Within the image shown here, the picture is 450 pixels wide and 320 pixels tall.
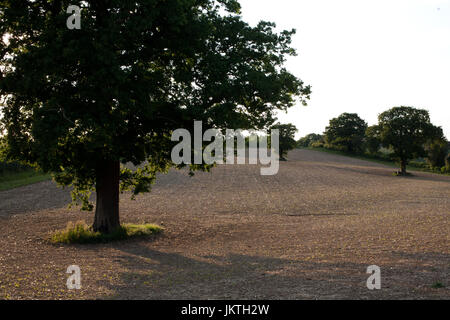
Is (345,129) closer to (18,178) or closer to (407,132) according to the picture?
(407,132)

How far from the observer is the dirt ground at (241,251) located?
11211 mm

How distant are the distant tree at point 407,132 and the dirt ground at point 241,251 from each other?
3155 cm

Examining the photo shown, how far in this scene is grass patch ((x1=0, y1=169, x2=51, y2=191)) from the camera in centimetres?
4379

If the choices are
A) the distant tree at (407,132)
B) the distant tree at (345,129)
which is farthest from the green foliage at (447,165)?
the distant tree at (345,129)

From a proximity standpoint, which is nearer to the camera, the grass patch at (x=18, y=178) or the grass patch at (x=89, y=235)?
the grass patch at (x=89, y=235)

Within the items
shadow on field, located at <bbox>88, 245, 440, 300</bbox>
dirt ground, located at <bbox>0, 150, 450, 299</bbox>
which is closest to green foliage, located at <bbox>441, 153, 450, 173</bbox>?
dirt ground, located at <bbox>0, 150, 450, 299</bbox>

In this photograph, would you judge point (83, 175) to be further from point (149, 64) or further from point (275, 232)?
point (275, 232)

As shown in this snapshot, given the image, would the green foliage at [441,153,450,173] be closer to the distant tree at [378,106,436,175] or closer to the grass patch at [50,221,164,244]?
the distant tree at [378,106,436,175]

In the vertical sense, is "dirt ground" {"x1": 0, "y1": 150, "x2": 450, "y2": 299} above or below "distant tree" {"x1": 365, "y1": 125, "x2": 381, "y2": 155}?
below

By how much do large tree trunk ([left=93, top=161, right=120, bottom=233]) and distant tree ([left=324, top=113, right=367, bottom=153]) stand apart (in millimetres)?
115599

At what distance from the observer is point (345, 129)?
132 metres

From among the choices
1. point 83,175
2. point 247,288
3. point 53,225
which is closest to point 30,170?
point 53,225

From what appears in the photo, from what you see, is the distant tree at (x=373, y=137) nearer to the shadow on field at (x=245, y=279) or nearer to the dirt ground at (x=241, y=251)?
the dirt ground at (x=241, y=251)
